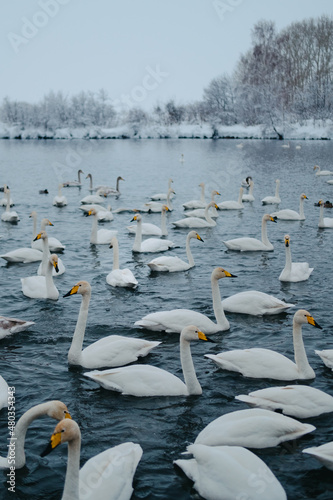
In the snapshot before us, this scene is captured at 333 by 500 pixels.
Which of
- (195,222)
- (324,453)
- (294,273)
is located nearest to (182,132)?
(195,222)

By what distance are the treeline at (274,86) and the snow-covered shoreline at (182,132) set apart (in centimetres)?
116

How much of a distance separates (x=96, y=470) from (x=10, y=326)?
14.3ft

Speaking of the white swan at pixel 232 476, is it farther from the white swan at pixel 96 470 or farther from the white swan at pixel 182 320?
the white swan at pixel 182 320

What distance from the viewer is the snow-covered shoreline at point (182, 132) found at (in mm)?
80500

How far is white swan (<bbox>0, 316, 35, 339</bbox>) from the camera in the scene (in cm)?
916

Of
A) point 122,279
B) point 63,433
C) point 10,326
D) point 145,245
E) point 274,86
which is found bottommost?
point 10,326

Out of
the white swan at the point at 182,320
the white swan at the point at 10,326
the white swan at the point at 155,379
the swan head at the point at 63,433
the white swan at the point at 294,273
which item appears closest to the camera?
the swan head at the point at 63,433

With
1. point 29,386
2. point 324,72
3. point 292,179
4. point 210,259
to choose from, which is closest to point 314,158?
point 292,179

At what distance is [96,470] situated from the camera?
210 inches

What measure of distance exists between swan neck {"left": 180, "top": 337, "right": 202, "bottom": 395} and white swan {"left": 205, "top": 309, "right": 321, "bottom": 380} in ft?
1.95

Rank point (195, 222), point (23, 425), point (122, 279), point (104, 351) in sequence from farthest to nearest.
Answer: point (195, 222) → point (122, 279) → point (104, 351) → point (23, 425)

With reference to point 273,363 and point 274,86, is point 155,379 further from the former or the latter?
point 274,86

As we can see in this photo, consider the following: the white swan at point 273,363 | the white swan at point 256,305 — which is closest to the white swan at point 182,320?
the white swan at point 256,305

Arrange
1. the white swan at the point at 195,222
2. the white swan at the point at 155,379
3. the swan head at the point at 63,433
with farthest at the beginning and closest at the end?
the white swan at the point at 195,222 → the white swan at the point at 155,379 → the swan head at the point at 63,433
